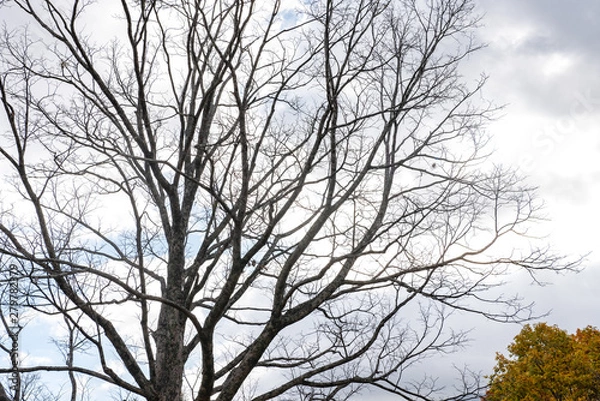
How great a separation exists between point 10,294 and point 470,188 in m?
6.97

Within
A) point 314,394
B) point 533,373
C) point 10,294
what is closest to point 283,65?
point 314,394

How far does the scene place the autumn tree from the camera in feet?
84.9

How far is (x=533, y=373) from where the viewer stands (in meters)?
27.1

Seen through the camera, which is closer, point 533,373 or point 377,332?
point 377,332

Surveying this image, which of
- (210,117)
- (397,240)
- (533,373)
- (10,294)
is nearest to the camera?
(397,240)

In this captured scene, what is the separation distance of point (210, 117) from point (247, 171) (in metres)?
3.49

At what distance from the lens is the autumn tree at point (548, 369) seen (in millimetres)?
25891

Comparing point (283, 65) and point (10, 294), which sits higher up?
A: point (283, 65)

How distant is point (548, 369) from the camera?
26.6m

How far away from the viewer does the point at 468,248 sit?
320 inches

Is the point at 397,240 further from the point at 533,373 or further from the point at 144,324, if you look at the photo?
the point at 533,373

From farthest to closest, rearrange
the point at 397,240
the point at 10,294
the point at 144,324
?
→ the point at 10,294 < the point at 144,324 < the point at 397,240

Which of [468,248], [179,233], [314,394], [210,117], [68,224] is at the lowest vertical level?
[314,394]

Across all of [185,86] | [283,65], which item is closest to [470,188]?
[283,65]
